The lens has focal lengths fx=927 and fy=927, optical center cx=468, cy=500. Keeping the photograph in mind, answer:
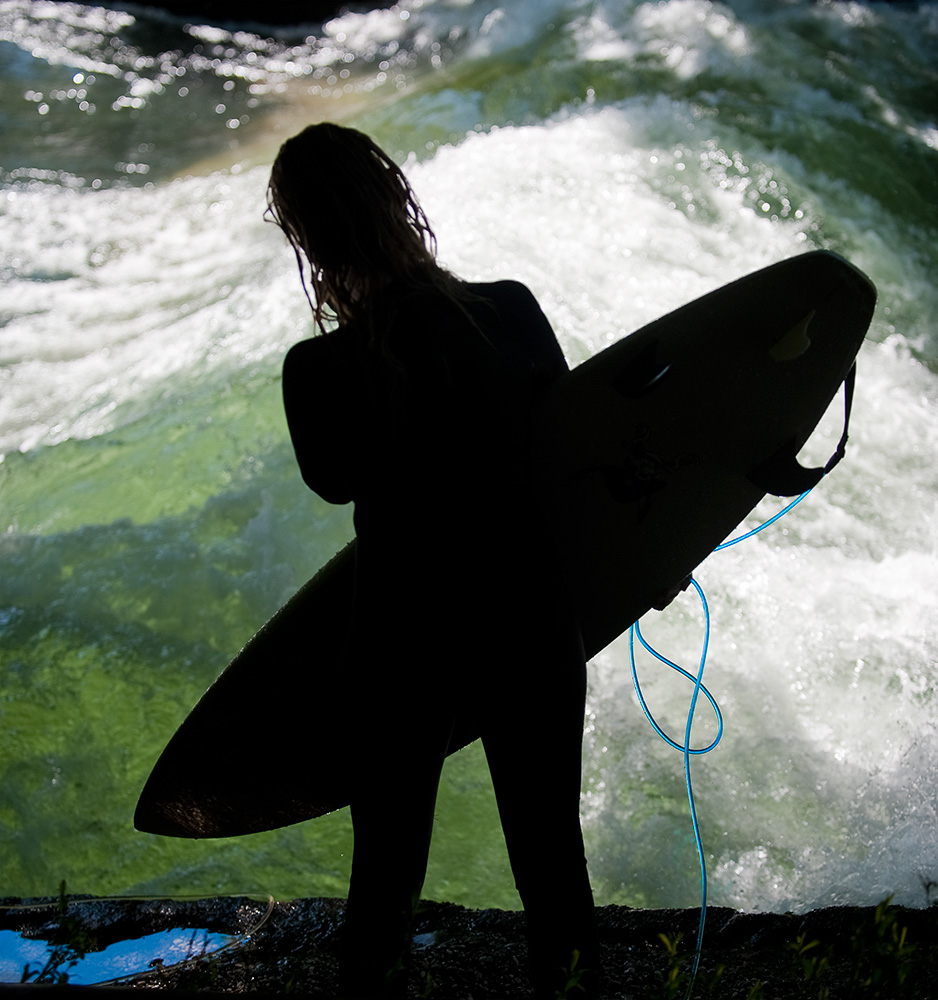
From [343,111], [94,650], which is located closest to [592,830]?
[94,650]

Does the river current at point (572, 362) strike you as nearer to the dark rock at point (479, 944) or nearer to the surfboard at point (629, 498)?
the surfboard at point (629, 498)

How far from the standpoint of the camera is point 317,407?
1.15 m

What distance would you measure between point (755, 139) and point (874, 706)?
10.8 feet

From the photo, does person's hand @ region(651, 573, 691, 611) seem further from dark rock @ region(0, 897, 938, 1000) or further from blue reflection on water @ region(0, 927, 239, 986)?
blue reflection on water @ region(0, 927, 239, 986)

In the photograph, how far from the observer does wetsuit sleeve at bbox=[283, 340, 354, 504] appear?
1.14 meters

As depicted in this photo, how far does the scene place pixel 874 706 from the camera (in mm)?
2393

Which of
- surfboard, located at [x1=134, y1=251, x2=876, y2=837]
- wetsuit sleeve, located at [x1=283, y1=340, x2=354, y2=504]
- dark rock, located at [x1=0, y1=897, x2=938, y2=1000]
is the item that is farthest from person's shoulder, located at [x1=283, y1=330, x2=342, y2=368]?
dark rock, located at [x1=0, y1=897, x2=938, y2=1000]

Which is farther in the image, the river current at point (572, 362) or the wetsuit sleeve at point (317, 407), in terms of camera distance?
the river current at point (572, 362)

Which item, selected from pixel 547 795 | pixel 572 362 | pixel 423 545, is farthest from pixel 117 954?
pixel 572 362

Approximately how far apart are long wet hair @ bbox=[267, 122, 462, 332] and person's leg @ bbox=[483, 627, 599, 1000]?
0.48 meters

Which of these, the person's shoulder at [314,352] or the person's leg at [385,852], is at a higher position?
the person's shoulder at [314,352]

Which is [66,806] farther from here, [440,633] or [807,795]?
[807,795]

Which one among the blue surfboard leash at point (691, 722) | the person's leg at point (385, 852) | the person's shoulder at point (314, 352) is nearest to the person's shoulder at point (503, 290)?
the person's shoulder at point (314, 352)

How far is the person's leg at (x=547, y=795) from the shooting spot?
1.19 metres
